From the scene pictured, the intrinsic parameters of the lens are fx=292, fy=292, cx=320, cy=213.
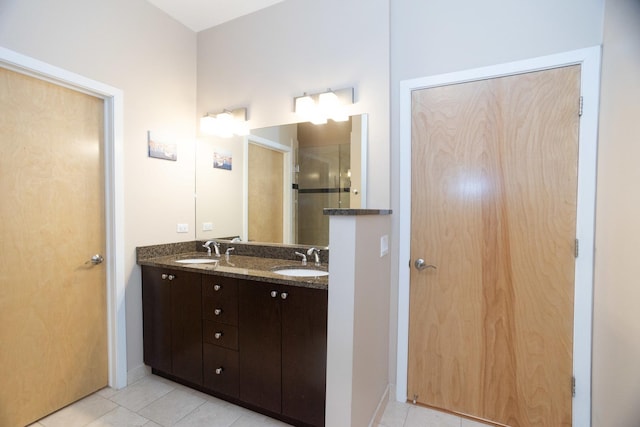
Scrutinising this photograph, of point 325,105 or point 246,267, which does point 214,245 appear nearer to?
point 246,267

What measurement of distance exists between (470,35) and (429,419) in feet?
7.77

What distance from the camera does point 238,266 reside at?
203 cm

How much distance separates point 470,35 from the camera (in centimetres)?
176

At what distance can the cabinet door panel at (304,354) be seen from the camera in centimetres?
155

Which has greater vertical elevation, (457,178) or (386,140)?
(386,140)

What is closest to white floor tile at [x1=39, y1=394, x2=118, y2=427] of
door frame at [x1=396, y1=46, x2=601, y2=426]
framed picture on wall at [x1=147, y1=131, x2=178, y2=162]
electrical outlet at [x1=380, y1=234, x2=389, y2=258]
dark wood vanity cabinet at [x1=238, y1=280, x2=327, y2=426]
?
dark wood vanity cabinet at [x1=238, y1=280, x2=327, y2=426]

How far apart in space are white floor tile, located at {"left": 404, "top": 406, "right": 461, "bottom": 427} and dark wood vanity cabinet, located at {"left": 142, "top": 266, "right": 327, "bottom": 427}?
65 centimetres

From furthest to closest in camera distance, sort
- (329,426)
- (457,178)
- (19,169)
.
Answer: (457,178) → (19,169) → (329,426)

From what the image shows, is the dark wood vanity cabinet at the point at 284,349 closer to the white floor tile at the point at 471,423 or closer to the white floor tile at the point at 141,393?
the white floor tile at the point at 141,393

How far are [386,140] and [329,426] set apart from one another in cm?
167

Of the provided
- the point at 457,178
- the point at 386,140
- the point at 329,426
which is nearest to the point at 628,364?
the point at 457,178

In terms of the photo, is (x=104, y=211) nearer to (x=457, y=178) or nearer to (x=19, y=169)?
(x=19, y=169)

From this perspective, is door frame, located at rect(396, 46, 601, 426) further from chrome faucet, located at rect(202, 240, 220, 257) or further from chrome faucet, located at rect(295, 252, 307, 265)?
chrome faucet, located at rect(202, 240, 220, 257)

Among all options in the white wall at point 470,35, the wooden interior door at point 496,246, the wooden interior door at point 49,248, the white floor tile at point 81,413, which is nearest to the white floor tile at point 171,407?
the white floor tile at point 81,413
